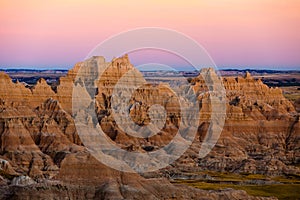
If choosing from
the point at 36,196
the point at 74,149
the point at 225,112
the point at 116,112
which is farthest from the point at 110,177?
the point at 225,112

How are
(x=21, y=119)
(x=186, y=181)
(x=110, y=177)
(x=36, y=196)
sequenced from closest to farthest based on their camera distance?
(x=36, y=196) → (x=110, y=177) → (x=186, y=181) → (x=21, y=119)

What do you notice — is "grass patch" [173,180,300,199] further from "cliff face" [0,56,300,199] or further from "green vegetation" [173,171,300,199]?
"cliff face" [0,56,300,199]

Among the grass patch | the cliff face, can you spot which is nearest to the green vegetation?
the grass patch

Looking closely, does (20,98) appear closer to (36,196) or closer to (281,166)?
(281,166)

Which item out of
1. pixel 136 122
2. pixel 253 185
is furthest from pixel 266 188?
pixel 136 122

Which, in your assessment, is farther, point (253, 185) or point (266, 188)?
point (253, 185)

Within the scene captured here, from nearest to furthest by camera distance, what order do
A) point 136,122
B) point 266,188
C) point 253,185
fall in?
point 266,188 < point 253,185 < point 136,122

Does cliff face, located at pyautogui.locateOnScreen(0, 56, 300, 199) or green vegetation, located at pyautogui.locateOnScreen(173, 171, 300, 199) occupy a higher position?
cliff face, located at pyautogui.locateOnScreen(0, 56, 300, 199)

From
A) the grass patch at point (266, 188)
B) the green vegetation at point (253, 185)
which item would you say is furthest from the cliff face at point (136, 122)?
the grass patch at point (266, 188)

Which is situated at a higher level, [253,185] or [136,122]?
[136,122]

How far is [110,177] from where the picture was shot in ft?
264

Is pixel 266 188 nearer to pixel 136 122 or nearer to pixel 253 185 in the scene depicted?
pixel 253 185

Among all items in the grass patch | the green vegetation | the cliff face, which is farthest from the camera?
the cliff face

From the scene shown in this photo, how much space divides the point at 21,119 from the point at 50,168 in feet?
90.4
